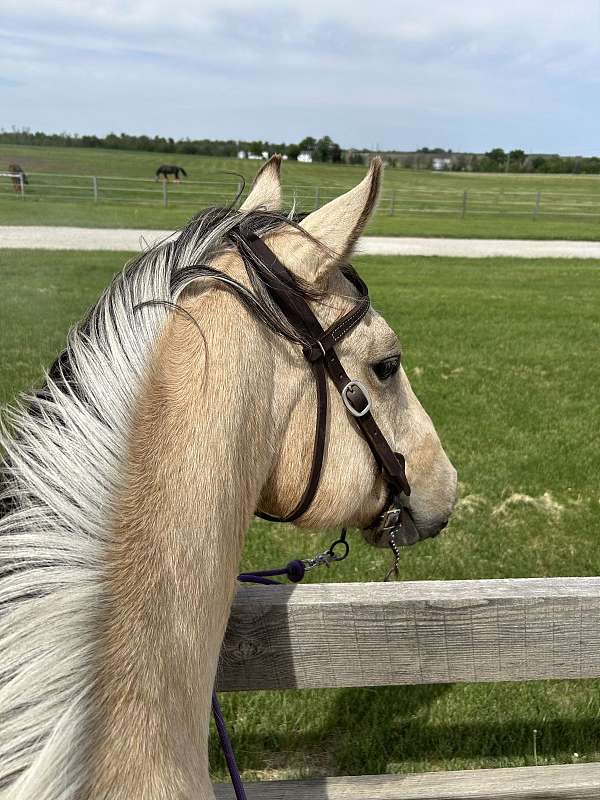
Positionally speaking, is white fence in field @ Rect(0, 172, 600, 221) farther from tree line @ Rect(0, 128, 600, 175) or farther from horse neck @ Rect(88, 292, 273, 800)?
horse neck @ Rect(88, 292, 273, 800)

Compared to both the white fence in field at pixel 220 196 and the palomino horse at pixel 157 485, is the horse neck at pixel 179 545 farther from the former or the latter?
the white fence in field at pixel 220 196

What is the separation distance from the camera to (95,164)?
26203mm

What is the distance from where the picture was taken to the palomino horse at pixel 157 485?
111 cm

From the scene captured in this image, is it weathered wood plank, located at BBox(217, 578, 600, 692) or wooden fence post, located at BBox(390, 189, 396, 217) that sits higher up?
weathered wood plank, located at BBox(217, 578, 600, 692)

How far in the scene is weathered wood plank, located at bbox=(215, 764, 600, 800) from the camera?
2141 mm

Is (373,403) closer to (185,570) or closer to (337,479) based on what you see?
(337,479)

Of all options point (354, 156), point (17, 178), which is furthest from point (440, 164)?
point (354, 156)

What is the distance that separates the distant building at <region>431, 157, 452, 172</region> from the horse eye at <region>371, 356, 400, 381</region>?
61.2 m

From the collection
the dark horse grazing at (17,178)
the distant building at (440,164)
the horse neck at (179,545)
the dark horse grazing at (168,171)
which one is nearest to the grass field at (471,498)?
the horse neck at (179,545)

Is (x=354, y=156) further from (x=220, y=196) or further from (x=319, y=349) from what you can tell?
(x=220, y=196)

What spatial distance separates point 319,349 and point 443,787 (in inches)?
60.6

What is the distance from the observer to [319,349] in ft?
4.99

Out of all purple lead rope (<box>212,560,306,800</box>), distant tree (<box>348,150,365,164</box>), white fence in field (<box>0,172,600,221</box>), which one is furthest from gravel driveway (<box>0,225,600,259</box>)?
purple lead rope (<box>212,560,306,800</box>)

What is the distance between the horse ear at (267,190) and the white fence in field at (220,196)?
→ 20304mm
